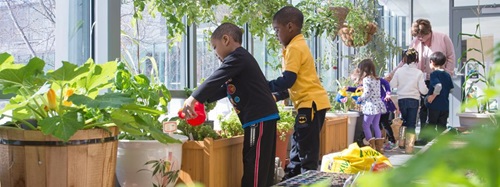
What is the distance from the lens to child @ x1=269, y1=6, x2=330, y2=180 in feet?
11.9

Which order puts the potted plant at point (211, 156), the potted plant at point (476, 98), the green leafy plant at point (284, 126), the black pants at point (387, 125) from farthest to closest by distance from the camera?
the black pants at point (387, 125) → the green leafy plant at point (284, 126) → the potted plant at point (211, 156) → the potted plant at point (476, 98)

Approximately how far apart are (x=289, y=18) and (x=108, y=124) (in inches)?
71.4

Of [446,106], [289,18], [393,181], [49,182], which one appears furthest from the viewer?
[446,106]

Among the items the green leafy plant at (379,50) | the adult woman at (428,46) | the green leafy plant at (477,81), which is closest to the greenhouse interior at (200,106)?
the green leafy plant at (477,81)

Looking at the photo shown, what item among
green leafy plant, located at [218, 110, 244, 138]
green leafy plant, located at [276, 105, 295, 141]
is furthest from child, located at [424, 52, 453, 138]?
green leafy plant, located at [218, 110, 244, 138]

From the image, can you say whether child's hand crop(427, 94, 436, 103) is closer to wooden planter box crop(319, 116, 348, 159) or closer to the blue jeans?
the blue jeans

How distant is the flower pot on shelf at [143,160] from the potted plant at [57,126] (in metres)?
0.58

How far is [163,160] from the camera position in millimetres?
2814

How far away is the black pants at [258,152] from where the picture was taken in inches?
128

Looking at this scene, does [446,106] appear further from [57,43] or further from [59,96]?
[59,96]

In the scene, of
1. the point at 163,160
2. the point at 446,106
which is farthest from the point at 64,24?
the point at 446,106

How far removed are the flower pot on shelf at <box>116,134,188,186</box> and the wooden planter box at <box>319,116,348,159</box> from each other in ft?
9.29

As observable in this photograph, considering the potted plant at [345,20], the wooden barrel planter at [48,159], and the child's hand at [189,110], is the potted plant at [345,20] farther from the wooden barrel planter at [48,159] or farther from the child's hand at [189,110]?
the wooden barrel planter at [48,159]

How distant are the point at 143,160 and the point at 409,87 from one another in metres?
4.41
